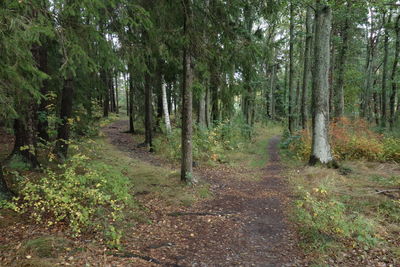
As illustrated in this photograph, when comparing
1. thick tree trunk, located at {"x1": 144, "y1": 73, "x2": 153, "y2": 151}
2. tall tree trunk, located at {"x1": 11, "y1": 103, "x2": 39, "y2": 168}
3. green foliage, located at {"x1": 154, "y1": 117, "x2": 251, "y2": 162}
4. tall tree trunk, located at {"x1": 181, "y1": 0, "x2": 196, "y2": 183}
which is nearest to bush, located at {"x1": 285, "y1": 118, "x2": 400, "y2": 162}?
green foliage, located at {"x1": 154, "y1": 117, "x2": 251, "y2": 162}

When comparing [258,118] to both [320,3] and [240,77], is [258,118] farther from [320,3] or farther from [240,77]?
[240,77]

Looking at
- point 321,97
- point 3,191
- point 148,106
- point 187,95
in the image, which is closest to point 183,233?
point 3,191

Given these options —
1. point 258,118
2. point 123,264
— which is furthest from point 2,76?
point 258,118

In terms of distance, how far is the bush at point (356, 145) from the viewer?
1034 cm

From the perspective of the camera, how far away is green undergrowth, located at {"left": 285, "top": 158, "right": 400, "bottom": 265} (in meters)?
4.29

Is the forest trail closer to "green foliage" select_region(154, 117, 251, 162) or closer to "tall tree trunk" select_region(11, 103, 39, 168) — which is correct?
"green foliage" select_region(154, 117, 251, 162)

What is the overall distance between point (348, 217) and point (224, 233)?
2.73m

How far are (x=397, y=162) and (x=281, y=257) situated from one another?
9.03 meters

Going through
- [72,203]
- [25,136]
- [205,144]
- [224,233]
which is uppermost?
[25,136]

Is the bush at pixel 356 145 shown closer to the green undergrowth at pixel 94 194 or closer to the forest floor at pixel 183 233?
the forest floor at pixel 183 233

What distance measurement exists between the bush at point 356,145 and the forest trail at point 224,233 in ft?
17.1

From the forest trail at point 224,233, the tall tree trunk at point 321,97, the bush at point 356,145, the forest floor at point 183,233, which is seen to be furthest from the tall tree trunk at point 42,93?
the bush at point 356,145

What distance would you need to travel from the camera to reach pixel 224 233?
4.96 m

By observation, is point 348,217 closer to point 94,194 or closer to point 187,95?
point 187,95
